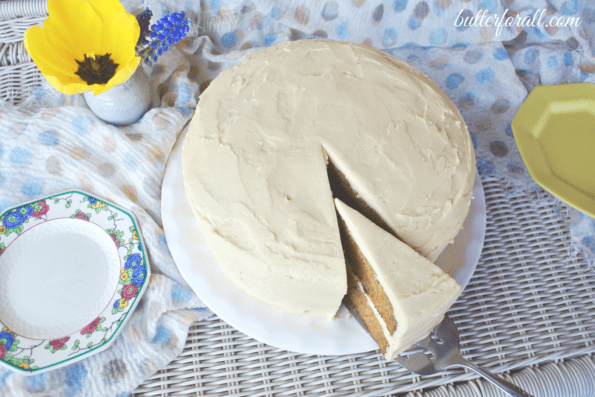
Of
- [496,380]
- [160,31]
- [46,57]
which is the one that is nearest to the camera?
[496,380]

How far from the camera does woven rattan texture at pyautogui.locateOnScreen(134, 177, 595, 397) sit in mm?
1238

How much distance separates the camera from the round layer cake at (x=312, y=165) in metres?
1.04

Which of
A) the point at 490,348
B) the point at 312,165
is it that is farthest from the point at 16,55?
the point at 490,348

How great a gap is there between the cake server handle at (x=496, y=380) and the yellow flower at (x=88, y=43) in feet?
4.23

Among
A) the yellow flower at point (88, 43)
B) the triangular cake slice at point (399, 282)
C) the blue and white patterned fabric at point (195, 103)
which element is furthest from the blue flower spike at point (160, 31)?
the triangular cake slice at point (399, 282)

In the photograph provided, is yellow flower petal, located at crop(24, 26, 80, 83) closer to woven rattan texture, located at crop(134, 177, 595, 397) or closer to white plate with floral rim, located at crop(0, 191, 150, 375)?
white plate with floral rim, located at crop(0, 191, 150, 375)

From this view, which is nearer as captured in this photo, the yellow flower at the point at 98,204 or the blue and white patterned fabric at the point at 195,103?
the blue and white patterned fabric at the point at 195,103

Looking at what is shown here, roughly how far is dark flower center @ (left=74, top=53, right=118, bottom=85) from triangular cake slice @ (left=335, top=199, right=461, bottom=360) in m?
0.84

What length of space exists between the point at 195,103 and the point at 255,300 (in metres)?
0.78

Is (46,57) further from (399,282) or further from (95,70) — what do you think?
(399,282)

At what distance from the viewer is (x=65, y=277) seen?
1286 mm

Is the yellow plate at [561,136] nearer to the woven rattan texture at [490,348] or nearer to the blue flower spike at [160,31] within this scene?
the woven rattan texture at [490,348]

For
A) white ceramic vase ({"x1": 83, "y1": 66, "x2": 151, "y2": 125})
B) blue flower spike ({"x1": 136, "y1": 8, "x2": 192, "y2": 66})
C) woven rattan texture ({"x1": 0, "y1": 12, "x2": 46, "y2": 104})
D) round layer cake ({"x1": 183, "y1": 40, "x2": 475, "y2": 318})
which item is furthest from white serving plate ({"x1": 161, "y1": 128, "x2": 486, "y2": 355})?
woven rattan texture ({"x1": 0, "y1": 12, "x2": 46, "y2": 104})

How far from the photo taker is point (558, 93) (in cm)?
160
